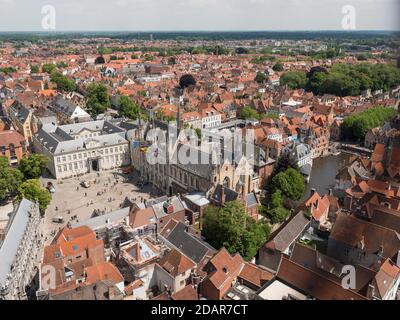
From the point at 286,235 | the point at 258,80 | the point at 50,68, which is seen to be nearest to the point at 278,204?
the point at 286,235

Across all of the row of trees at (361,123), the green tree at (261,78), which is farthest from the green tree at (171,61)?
the row of trees at (361,123)

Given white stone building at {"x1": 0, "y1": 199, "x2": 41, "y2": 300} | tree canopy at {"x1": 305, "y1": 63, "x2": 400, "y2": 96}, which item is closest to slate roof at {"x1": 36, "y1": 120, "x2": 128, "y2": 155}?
white stone building at {"x1": 0, "y1": 199, "x2": 41, "y2": 300}

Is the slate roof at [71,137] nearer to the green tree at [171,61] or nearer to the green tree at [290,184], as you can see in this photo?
the green tree at [290,184]

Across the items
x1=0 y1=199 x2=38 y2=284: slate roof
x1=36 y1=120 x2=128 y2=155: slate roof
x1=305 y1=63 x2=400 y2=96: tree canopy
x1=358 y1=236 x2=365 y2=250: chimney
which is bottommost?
x1=358 y1=236 x2=365 y2=250: chimney

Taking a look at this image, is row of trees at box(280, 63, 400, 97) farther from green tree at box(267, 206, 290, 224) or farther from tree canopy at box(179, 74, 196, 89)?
green tree at box(267, 206, 290, 224)

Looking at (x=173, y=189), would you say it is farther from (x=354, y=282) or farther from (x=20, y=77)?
(x=20, y=77)

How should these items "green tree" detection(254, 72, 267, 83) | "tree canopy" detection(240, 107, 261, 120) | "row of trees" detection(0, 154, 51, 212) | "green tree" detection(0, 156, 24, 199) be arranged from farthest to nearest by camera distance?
"green tree" detection(254, 72, 267, 83) → "tree canopy" detection(240, 107, 261, 120) → "green tree" detection(0, 156, 24, 199) → "row of trees" detection(0, 154, 51, 212)
